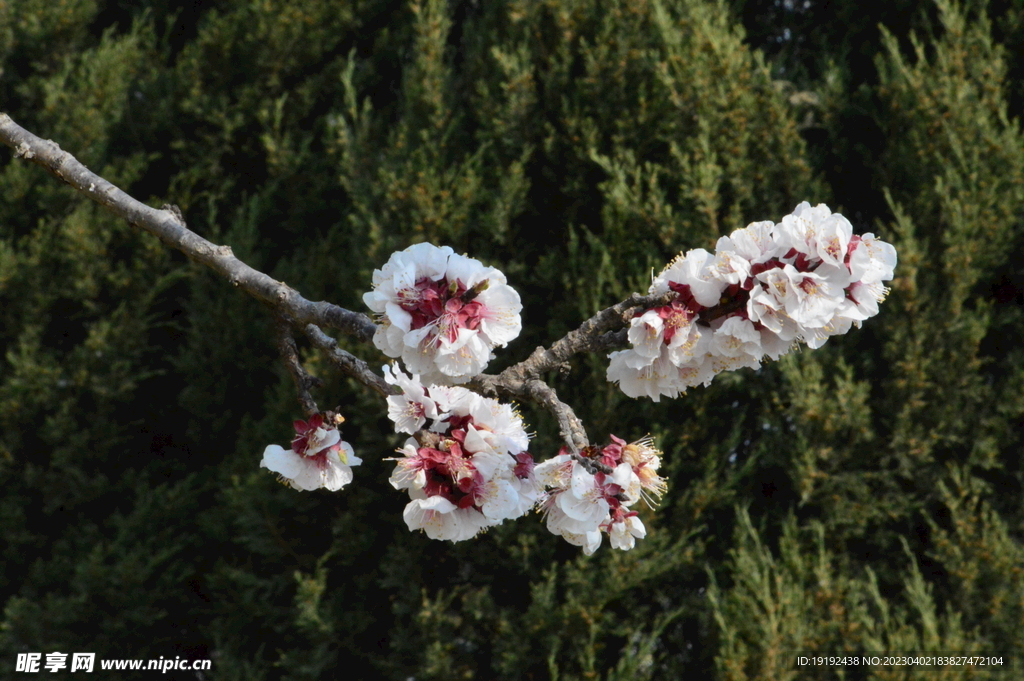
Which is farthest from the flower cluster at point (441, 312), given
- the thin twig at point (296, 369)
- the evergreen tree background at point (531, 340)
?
the evergreen tree background at point (531, 340)

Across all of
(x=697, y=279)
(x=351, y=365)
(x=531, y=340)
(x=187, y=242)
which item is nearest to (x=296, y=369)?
(x=351, y=365)

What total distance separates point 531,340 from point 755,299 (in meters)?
1.81

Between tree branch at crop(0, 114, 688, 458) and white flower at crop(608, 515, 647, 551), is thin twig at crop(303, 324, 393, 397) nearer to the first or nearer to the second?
tree branch at crop(0, 114, 688, 458)

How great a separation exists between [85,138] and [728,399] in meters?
2.77

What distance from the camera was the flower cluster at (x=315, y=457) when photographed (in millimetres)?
1540

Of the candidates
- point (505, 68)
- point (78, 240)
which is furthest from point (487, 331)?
point (78, 240)

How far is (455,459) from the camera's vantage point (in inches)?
48.7

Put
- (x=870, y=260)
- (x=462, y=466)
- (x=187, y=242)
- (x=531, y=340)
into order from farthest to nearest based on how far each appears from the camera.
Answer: (x=531, y=340) → (x=187, y=242) → (x=870, y=260) → (x=462, y=466)

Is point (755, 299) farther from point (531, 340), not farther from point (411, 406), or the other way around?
point (531, 340)

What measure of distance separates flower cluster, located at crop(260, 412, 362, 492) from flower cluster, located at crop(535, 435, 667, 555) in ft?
1.34

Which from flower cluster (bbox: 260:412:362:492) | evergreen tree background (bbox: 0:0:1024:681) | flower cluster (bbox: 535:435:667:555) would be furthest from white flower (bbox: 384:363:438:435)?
evergreen tree background (bbox: 0:0:1024:681)

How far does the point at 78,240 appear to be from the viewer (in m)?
3.50

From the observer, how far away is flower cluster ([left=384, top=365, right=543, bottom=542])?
4.07 feet

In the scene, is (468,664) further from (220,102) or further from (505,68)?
(220,102)
